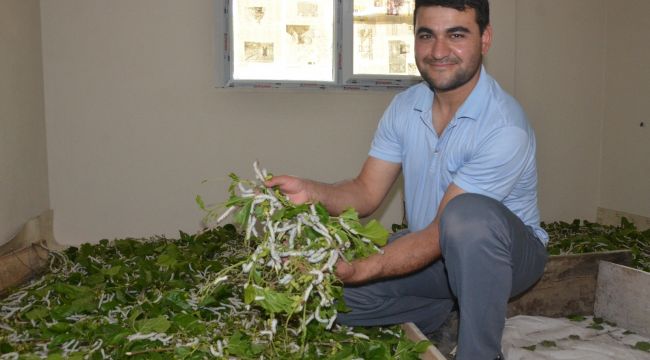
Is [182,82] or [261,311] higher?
[182,82]

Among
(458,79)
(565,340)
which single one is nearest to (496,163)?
(458,79)

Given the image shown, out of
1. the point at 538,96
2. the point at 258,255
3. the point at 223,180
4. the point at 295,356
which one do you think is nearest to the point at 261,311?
the point at 295,356

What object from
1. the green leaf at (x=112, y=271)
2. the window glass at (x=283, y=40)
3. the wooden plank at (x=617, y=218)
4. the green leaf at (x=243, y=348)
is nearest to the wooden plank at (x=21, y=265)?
the green leaf at (x=112, y=271)

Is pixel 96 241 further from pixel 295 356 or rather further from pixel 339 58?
pixel 295 356

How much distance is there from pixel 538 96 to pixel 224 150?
227cm

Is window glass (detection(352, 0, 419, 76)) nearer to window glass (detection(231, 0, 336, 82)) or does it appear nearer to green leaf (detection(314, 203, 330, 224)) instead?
window glass (detection(231, 0, 336, 82))

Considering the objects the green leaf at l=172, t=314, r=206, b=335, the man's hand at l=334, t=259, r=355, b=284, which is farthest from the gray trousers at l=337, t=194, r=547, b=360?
the green leaf at l=172, t=314, r=206, b=335

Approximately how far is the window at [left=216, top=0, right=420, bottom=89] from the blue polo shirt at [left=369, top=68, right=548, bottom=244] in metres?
1.90

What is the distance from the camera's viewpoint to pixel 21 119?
3.33 meters

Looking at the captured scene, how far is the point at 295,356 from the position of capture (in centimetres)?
166

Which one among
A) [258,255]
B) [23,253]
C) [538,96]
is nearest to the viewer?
[258,255]

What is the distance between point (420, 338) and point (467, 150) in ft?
1.87

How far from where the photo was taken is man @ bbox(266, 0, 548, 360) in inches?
63.9

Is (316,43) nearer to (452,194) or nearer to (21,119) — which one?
(21,119)
